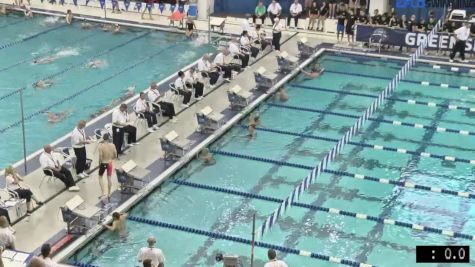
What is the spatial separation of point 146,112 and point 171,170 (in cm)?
194

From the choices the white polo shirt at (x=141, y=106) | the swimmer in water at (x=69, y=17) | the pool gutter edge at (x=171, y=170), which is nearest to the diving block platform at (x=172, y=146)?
the pool gutter edge at (x=171, y=170)

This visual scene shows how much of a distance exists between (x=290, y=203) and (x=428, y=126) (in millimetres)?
4940

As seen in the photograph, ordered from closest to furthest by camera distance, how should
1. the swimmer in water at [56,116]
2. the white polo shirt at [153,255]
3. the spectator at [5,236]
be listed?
1. the white polo shirt at [153,255]
2. the spectator at [5,236]
3. the swimmer in water at [56,116]

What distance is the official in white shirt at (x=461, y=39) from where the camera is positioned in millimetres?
19531

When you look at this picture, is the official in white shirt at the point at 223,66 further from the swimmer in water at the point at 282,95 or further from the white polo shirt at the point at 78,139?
the white polo shirt at the point at 78,139

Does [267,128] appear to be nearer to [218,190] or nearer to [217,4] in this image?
[218,190]

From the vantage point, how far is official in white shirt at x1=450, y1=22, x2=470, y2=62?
64.1 feet

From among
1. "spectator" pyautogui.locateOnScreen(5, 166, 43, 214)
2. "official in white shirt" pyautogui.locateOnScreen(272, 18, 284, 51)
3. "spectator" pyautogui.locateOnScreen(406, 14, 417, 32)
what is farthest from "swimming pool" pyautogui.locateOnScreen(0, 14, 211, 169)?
A: "spectator" pyautogui.locateOnScreen(406, 14, 417, 32)

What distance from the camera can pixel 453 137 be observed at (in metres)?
15.2

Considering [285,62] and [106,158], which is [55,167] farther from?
[285,62]

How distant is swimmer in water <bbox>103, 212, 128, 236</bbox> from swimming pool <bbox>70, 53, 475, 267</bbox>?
125mm

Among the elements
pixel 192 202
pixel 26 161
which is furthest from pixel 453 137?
pixel 26 161

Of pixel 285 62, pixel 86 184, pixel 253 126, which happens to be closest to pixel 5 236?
pixel 86 184

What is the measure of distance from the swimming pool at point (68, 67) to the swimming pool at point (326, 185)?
3.28m
